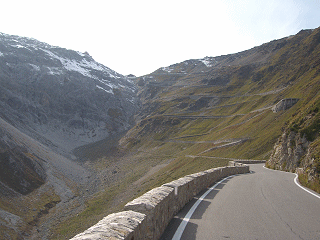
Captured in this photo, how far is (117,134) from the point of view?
538ft

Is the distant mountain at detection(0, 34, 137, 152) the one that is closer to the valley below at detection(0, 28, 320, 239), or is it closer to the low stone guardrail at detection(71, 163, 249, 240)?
the valley below at detection(0, 28, 320, 239)

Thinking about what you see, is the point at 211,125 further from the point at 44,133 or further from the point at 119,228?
the point at 119,228

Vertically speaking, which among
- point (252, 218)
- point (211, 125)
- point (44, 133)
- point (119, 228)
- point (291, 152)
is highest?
point (211, 125)

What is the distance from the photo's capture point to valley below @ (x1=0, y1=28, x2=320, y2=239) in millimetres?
36719

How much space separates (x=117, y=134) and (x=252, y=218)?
6296 inches

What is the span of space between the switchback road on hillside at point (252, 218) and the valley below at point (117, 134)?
5.36m

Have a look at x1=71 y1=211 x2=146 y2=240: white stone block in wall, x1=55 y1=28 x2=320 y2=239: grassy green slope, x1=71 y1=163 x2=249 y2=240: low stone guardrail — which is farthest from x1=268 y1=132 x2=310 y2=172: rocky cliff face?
x1=71 y1=211 x2=146 y2=240: white stone block in wall

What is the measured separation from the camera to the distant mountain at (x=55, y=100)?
134 m

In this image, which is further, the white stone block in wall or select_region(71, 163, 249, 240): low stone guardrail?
select_region(71, 163, 249, 240): low stone guardrail

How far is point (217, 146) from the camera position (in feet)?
255

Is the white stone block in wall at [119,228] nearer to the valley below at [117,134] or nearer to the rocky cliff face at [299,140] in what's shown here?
the valley below at [117,134]

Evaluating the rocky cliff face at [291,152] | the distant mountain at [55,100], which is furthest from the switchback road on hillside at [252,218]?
the distant mountain at [55,100]

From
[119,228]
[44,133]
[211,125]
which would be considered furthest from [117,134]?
[119,228]

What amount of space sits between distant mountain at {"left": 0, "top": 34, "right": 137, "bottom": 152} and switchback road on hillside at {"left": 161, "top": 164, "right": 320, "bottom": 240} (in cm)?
12929
